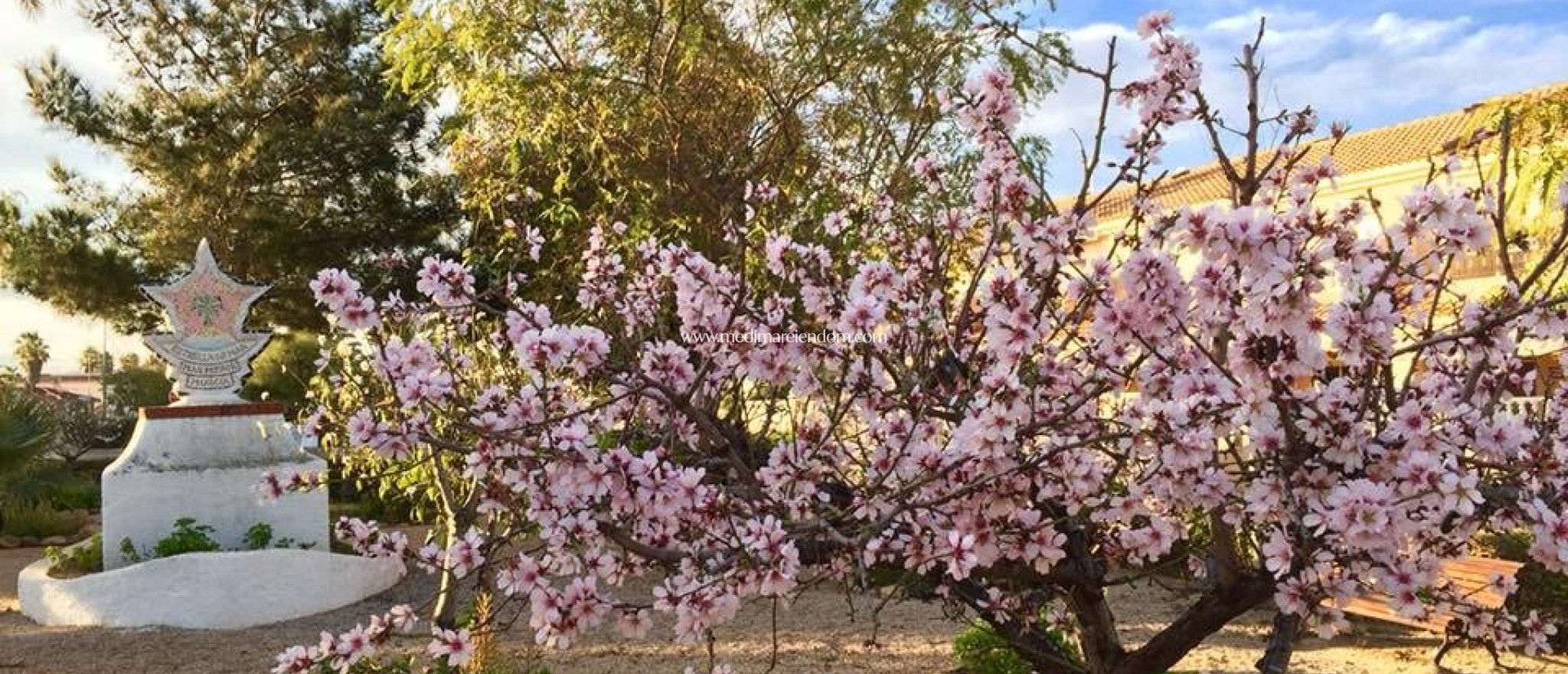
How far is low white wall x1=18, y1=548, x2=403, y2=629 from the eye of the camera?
7.72m

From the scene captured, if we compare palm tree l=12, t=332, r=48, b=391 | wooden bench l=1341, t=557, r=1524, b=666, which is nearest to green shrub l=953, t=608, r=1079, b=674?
wooden bench l=1341, t=557, r=1524, b=666

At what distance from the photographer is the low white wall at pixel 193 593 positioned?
25.3ft

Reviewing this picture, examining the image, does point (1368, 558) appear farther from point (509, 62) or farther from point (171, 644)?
point (509, 62)

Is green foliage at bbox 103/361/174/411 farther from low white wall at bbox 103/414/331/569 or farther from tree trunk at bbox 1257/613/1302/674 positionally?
tree trunk at bbox 1257/613/1302/674

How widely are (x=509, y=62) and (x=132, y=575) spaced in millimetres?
4493

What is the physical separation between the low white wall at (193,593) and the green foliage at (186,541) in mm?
232

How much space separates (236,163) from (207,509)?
26.0ft

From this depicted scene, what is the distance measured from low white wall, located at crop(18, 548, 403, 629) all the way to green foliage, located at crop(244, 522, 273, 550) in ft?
1.01

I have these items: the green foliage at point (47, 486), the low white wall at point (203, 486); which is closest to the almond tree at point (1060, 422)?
the low white wall at point (203, 486)

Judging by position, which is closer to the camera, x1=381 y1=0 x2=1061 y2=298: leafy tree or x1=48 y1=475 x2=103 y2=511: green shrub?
x1=381 y1=0 x2=1061 y2=298: leafy tree

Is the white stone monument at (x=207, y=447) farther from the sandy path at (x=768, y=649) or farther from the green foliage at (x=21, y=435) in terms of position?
the green foliage at (x=21, y=435)

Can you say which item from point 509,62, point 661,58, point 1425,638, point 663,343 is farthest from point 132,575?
point 1425,638

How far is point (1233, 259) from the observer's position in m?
2.00

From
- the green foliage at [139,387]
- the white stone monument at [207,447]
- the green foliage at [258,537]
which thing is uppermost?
the green foliage at [139,387]
